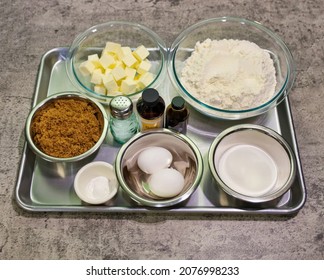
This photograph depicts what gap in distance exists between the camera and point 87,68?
1.23 metres

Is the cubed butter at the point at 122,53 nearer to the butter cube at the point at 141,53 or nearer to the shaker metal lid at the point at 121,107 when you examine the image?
the butter cube at the point at 141,53

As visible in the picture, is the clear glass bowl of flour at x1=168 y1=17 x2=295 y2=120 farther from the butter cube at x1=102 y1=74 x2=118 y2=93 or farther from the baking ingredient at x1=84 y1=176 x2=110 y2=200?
the baking ingredient at x1=84 y1=176 x2=110 y2=200

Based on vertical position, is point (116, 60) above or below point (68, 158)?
above

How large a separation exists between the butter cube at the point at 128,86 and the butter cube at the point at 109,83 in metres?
0.02

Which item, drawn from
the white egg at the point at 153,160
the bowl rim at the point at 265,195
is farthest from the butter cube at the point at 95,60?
the bowl rim at the point at 265,195

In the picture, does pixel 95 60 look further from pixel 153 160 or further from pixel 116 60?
pixel 153 160

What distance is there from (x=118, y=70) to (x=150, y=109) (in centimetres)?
23

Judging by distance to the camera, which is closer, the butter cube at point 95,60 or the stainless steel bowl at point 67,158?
the stainless steel bowl at point 67,158

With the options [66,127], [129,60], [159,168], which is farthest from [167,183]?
[129,60]

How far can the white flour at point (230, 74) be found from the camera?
116 cm

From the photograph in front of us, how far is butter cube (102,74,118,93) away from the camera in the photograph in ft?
3.89

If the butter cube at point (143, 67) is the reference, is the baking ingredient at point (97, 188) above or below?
below

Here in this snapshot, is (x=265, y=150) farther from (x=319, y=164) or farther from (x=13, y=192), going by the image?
(x=13, y=192)
